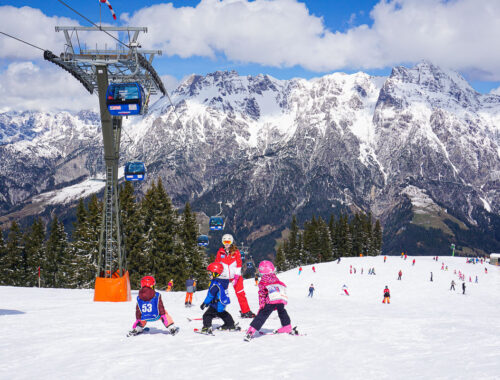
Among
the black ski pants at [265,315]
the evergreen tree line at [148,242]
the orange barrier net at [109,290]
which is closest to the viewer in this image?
the black ski pants at [265,315]

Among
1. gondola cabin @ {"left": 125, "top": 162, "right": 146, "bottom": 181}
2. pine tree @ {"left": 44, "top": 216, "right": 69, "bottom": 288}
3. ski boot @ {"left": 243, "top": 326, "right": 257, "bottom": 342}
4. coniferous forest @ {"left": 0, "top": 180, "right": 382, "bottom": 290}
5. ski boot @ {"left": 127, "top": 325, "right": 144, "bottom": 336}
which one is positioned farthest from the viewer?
pine tree @ {"left": 44, "top": 216, "right": 69, "bottom": 288}

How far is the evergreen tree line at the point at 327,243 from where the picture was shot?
100062 mm

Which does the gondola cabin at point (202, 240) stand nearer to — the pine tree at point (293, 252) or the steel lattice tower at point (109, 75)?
the steel lattice tower at point (109, 75)

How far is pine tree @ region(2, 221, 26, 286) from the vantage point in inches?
2261

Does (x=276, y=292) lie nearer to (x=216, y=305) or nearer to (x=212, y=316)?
(x=216, y=305)

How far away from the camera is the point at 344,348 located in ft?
34.7

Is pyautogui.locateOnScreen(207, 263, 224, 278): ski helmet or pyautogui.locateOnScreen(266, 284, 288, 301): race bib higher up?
pyautogui.locateOnScreen(207, 263, 224, 278): ski helmet

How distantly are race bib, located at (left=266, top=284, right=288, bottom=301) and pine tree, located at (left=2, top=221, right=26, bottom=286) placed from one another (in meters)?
54.9

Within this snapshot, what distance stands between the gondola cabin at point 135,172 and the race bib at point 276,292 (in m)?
19.8

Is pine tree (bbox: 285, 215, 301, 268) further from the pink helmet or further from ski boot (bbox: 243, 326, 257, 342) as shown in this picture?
ski boot (bbox: 243, 326, 257, 342)

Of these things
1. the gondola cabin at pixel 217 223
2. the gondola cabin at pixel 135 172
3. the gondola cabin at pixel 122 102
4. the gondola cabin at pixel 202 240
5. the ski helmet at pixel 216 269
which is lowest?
the ski helmet at pixel 216 269

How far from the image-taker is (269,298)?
1186 centimetres

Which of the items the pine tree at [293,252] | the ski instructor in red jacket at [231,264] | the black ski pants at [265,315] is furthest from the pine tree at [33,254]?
the pine tree at [293,252]

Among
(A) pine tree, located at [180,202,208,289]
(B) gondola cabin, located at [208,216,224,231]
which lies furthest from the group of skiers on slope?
(B) gondola cabin, located at [208,216,224,231]
